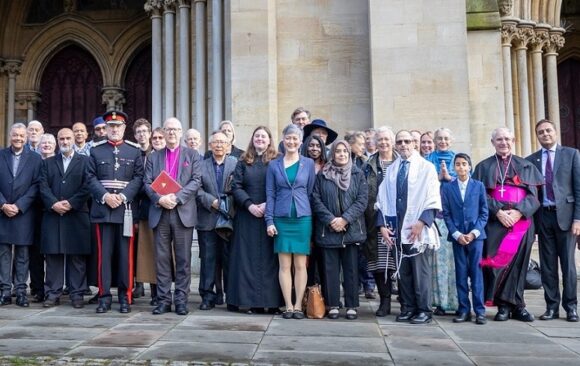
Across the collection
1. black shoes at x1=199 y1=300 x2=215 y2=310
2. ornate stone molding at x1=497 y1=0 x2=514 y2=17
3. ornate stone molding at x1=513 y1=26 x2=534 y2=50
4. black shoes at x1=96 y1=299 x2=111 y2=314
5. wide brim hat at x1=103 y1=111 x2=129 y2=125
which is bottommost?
black shoes at x1=199 y1=300 x2=215 y2=310

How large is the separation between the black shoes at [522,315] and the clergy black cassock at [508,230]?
0.05 metres

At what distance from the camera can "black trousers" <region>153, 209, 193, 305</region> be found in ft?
20.3

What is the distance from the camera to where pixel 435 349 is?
A: 456 cm

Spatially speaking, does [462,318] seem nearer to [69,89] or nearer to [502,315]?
[502,315]

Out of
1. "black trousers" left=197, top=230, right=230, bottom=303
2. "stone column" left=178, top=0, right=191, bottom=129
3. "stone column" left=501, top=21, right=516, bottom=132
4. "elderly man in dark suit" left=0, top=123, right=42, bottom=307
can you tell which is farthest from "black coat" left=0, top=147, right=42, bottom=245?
"stone column" left=501, top=21, right=516, bottom=132

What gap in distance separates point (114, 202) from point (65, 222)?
0.82 m

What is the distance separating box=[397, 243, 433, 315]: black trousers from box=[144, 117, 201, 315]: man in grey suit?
6.93 feet

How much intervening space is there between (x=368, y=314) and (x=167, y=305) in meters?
2.00

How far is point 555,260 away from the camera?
20.1 feet

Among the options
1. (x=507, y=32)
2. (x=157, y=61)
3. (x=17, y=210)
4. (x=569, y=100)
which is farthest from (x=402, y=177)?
(x=569, y=100)

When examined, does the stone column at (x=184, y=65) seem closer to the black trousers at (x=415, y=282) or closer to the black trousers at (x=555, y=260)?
the black trousers at (x=415, y=282)

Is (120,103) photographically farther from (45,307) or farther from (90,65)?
(45,307)

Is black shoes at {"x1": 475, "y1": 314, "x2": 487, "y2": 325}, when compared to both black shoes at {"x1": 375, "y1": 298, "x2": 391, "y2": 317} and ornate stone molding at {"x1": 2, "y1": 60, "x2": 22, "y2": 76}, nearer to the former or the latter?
black shoes at {"x1": 375, "y1": 298, "x2": 391, "y2": 317}

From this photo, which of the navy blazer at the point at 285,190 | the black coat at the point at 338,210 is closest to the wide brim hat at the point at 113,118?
the navy blazer at the point at 285,190
